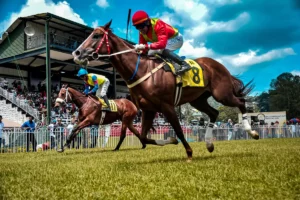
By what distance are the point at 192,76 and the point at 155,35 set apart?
1.23 meters

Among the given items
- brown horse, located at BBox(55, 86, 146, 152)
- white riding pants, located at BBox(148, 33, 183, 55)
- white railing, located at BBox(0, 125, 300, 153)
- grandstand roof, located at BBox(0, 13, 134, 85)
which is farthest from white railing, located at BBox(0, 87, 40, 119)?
white riding pants, located at BBox(148, 33, 183, 55)

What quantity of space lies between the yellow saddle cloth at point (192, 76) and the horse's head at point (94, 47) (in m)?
1.41

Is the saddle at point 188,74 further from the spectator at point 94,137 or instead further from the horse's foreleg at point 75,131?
the spectator at point 94,137

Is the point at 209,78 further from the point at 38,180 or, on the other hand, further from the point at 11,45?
the point at 11,45

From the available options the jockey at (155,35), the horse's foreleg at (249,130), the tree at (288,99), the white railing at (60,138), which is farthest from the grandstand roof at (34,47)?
the tree at (288,99)

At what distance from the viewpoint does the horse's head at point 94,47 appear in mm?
6016

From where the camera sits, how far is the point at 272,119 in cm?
4156

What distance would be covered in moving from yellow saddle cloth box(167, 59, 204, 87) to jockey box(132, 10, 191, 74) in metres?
0.16

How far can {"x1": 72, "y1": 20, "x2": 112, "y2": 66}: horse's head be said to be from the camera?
6.02 meters

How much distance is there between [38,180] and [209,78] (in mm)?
4542

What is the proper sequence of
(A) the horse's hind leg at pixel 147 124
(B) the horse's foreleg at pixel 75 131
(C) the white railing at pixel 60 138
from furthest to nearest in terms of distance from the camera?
(C) the white railing at pixel 60 138 < (B) the horse's foreleg at pixel 75 131 < (A) the horse's hind leg at pixel 147 124

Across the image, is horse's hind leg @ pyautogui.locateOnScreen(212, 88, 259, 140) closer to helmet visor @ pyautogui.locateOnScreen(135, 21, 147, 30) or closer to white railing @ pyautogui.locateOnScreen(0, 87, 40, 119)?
helmet visor @ pyautogui.locateOnScreen(135, 21, 147, 30)

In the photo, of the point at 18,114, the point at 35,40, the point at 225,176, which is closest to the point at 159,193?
the point at 225,176

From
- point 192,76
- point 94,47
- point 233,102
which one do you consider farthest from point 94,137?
point 94,47
